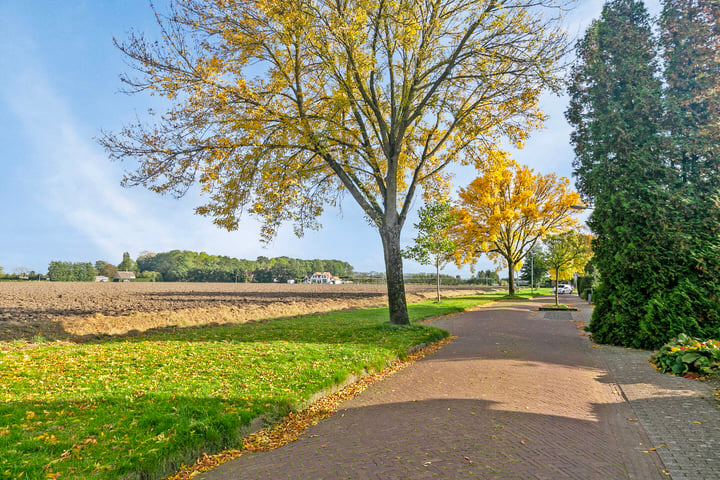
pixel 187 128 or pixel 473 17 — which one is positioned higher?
pixel 473 17

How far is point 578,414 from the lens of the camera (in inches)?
219

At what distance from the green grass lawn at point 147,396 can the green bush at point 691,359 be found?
18.9 ft

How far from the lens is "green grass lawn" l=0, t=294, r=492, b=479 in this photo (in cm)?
374

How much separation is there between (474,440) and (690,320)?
30.4 feet

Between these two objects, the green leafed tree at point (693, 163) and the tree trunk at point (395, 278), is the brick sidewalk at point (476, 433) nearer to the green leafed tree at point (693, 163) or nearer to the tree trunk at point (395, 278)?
the green leafed tree at point (693, 163)

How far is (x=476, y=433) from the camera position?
466 centimetres

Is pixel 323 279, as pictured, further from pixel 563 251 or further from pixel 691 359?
pixel 691 359

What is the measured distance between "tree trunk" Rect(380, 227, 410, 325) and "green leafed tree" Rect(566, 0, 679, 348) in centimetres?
616

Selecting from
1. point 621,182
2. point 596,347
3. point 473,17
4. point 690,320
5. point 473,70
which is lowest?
point 596,347

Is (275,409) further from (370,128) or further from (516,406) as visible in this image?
(370,128)

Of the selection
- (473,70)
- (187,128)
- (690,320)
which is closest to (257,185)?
(187,128)

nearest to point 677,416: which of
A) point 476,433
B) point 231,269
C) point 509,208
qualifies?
point 476,433

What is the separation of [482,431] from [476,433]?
109 mm

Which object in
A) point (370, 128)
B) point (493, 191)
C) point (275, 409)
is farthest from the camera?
point (493, 191)
